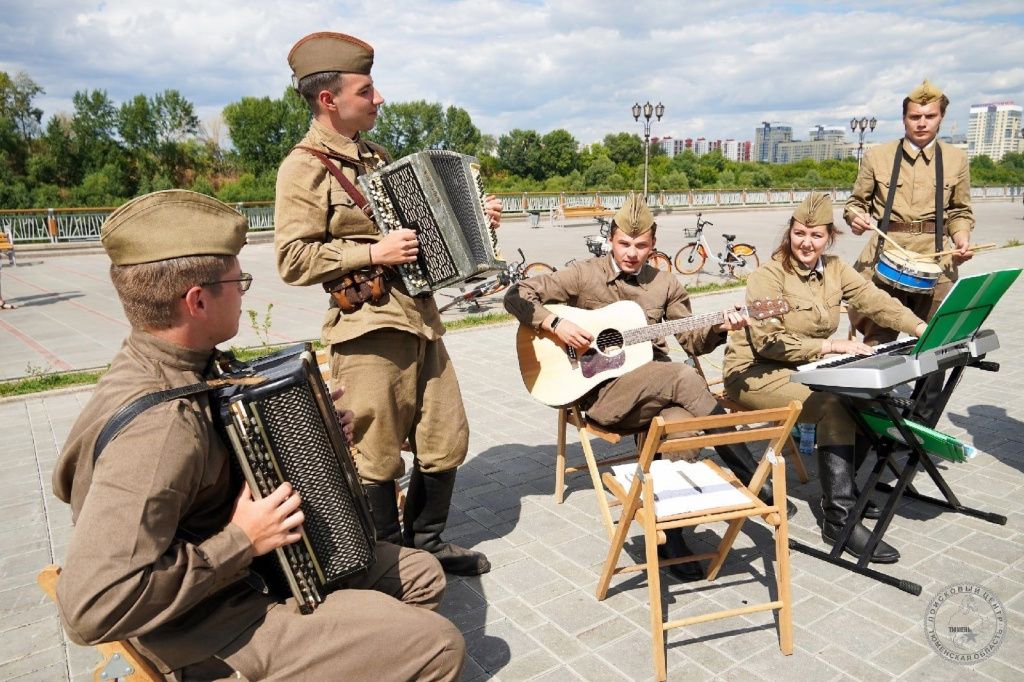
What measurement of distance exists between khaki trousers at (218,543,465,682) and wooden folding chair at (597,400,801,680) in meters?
1.13

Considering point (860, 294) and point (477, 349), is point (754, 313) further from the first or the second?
point (477, 349)

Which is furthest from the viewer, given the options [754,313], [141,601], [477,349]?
[477,349]

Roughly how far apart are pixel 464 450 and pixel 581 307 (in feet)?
4.38

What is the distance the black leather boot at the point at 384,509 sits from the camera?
3430mm

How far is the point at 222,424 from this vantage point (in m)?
1.87

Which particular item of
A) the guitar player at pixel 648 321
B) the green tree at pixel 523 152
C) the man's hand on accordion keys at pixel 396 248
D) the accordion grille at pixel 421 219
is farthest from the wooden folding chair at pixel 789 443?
the green tree at pixel 523 152

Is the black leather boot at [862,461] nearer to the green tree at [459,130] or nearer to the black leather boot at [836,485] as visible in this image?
the black leather boot at [836,485]

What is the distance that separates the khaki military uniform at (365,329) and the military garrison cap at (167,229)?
1.12 metres

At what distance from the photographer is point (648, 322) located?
4.41m

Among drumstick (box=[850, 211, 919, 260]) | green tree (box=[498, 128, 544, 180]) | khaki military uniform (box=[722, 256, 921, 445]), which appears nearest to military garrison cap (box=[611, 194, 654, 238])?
khaki military uniform (box=[722, 256, 921, 445])

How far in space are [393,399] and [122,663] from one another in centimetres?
157

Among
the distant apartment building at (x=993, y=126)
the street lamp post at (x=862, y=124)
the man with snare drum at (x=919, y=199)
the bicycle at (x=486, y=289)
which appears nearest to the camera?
the man with snare drum at (x=919, y=199)

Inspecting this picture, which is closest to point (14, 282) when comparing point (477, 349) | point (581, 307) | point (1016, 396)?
point (477, 349)

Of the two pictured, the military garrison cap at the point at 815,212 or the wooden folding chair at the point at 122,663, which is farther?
the military garrison cap at the point at 815,212
